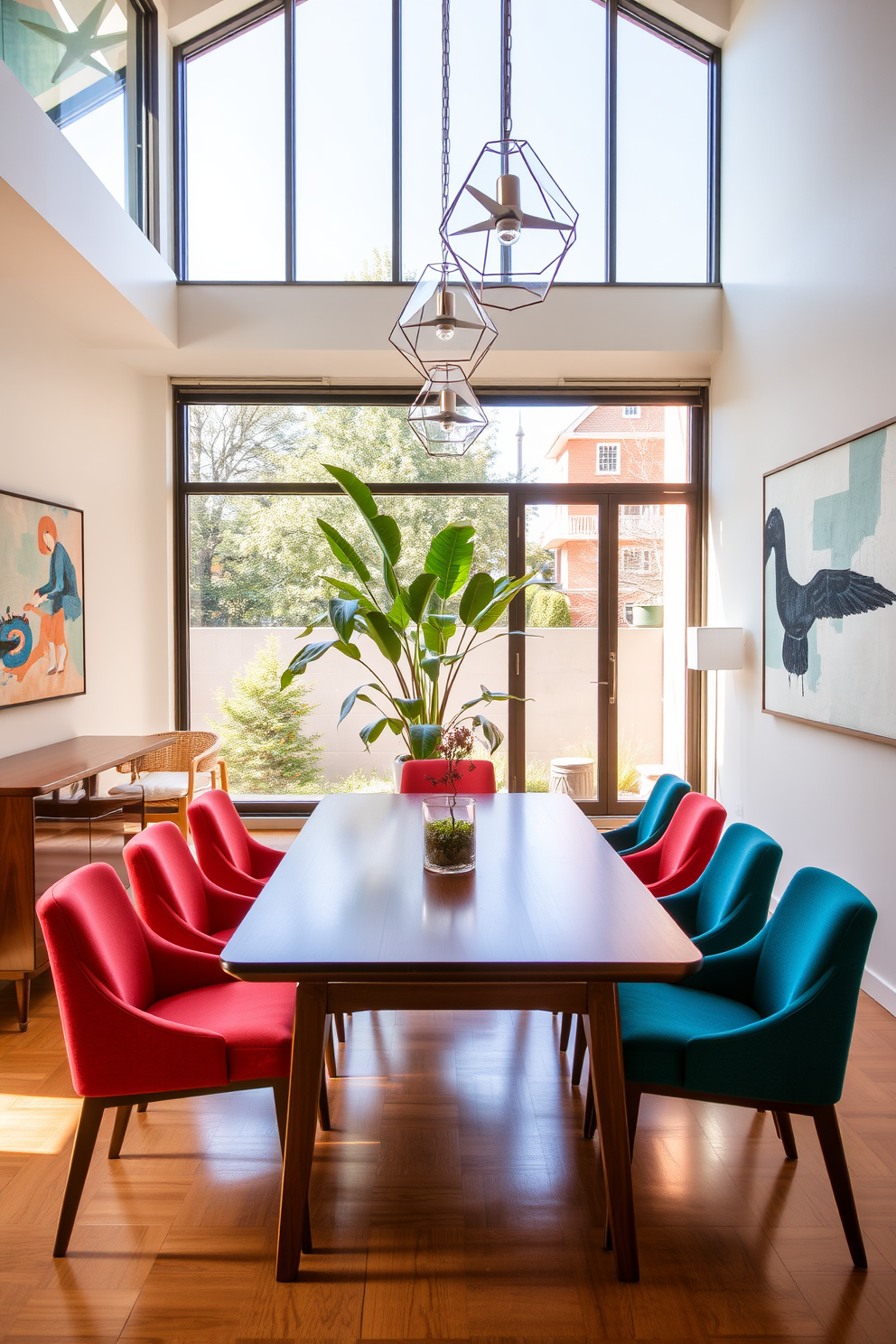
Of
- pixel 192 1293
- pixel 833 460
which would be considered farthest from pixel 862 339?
pixel 192 1293

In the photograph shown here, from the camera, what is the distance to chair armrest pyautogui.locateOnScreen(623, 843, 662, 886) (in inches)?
124

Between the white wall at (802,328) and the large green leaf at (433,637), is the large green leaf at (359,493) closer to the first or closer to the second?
the large green leaf at (433,637)

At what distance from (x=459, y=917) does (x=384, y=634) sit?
3.03 metres

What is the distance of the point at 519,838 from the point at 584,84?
5301 mm

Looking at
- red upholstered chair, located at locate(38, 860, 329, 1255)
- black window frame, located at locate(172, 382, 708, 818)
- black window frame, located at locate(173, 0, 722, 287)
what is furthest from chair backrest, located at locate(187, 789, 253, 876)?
black window frame, located at locate(173, 0, 722, 287)

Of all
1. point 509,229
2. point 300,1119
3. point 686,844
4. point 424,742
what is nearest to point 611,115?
point 424,742

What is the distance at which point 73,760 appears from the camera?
12.5ft

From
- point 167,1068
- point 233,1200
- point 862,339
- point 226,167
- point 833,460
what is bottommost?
point 233,1200

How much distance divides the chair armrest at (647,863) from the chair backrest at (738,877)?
1.42 feet

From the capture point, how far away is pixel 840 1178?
1.91 m

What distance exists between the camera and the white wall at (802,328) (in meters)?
3.44

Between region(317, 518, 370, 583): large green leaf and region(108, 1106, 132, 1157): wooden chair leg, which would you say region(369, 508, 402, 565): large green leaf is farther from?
region(108, 1106, 132, 1157): wooden chair leg

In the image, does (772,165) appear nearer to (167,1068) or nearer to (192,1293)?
(167,1068)

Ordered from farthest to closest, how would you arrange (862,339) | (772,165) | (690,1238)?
(772,165)
(862,339)
(690,1238)
